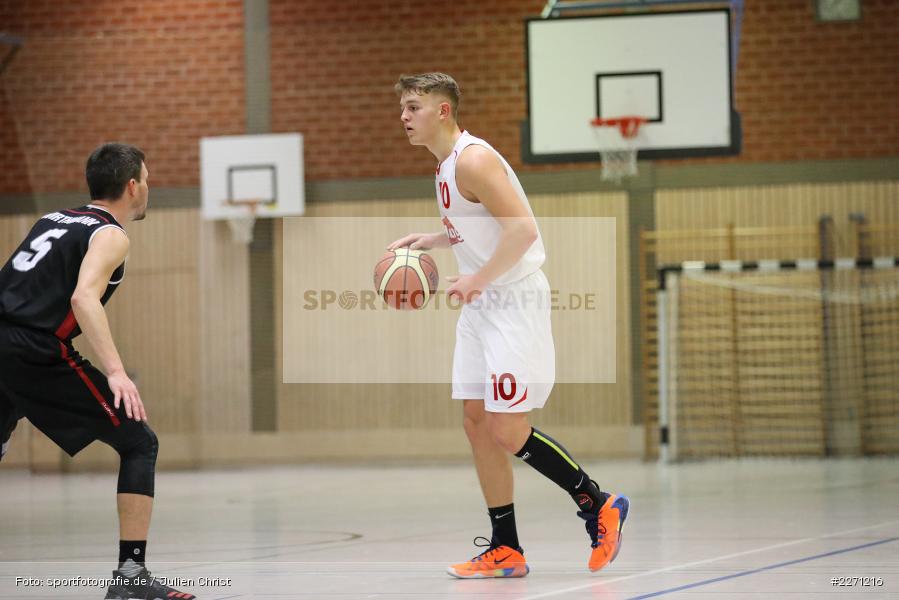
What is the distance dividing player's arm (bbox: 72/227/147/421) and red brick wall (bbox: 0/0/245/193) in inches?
342

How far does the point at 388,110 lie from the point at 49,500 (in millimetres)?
5395

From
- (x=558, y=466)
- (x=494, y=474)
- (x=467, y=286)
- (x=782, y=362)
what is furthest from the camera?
(x=782, y=362)

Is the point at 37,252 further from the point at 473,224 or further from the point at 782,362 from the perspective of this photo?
the point at 782,362

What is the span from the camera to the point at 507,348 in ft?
13.9

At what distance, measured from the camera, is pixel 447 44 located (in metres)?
12.0

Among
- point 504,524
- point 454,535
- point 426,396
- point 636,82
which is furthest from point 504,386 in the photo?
point 426,396

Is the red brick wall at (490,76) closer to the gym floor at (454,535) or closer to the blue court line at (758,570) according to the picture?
the gym floor at (454,535)

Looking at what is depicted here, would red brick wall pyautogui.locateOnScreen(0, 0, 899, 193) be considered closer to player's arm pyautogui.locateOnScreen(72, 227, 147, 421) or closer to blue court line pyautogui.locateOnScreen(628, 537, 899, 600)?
blue court line pyautogui.locateOnScreen(628, 537, 899, 600)

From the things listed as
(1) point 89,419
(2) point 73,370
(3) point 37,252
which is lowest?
(1) point 89,419

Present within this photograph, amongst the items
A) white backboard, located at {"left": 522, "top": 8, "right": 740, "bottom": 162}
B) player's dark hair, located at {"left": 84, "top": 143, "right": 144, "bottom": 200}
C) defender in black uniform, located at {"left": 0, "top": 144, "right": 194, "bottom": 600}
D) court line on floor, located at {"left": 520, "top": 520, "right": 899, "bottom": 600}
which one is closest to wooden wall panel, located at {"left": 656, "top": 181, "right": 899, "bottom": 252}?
white backboard, located at {"left": 522, "top": 8, "right": 740, "bottom": 162}

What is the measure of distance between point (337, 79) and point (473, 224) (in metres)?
8.10

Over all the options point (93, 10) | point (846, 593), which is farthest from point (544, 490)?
point (93, 10)

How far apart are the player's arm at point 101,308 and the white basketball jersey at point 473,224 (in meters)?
1.24

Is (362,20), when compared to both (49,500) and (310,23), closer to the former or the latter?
(310,23)
